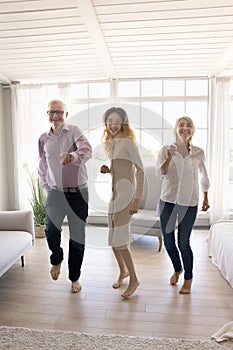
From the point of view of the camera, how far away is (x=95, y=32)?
3090 millimetres

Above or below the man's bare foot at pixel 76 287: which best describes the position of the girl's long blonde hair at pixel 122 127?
above

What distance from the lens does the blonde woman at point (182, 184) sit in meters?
2.33

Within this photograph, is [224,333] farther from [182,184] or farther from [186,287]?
[182,184]

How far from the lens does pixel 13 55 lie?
12.0 ft

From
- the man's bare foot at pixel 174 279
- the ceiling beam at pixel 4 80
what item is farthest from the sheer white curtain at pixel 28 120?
the man's bare foot at pixel 174 279

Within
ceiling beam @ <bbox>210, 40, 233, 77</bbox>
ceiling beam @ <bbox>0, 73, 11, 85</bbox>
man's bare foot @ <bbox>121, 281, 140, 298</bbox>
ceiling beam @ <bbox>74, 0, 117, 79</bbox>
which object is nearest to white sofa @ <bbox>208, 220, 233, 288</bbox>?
man's bare foot @ <bbox>121, 281, 140, 298</bbox>

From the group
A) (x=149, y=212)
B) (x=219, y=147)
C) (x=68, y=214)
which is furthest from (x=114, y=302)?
(x=219, y=147)

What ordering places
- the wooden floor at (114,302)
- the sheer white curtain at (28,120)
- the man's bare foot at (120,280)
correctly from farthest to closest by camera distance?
the sheer white curtain at (28,120)
the man's bare foot at (120,280)
the wooden floor at (114,302)

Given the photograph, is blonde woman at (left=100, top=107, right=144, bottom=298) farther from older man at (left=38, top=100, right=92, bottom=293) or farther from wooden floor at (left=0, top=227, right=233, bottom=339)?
wooden floor at (left=0, top=227, right=233, bottom=339)

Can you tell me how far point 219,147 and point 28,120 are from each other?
111 inches

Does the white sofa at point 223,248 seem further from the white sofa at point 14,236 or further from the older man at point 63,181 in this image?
the white sofa at point 14,236

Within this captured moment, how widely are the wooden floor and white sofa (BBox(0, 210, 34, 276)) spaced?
0.28 m

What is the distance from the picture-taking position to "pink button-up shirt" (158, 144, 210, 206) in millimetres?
2324

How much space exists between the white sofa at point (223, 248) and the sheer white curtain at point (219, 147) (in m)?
1.20
